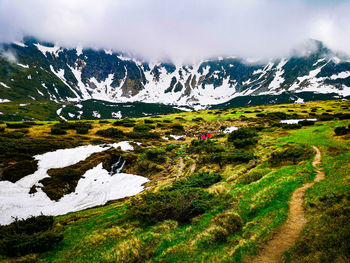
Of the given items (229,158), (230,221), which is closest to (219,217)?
(230,221)

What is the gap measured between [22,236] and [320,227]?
13905 mm

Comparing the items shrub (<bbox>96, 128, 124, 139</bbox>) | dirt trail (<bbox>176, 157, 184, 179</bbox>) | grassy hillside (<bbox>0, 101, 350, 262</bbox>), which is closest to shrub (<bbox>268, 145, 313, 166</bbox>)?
grassy hillside (<bbox>0, 101, 350, 262</bbox>)

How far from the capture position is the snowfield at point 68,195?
46.1 feet

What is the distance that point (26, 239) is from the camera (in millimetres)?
8375

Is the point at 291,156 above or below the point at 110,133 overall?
below

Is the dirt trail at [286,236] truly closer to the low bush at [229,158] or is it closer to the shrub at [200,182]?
the shrub at [200,182]

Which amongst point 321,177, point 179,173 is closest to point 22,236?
point 179,173

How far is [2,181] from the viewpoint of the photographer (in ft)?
51.4

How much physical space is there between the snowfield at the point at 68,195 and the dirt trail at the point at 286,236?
13860mm

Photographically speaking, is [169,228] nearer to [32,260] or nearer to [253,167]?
[32,260]

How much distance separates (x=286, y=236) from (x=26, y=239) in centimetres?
1233

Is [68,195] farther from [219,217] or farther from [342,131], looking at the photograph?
[342,131]

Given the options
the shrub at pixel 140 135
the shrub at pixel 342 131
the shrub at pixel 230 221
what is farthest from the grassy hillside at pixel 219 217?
the shrub at pixel 140 135

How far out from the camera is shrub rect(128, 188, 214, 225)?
11047 millimetres
